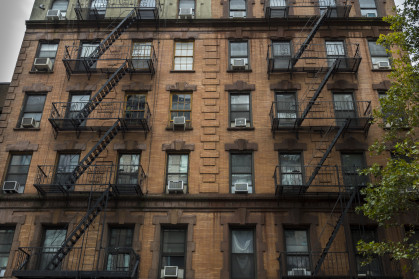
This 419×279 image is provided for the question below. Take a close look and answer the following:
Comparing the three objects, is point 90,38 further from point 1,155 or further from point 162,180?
point 162,180

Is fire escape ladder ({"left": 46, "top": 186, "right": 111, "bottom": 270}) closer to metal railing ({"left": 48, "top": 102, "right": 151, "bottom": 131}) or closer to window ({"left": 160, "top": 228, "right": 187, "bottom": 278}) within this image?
window ({"left": 160, "top": 228, "right": 187, "bottom": 278})

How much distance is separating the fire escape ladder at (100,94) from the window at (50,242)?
5.04 meters

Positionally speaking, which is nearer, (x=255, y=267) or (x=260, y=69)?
(x=255, y=267)

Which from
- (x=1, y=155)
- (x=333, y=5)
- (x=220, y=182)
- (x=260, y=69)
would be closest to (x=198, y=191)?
(x=220, y=182)

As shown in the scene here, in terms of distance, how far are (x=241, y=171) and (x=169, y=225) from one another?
4168 millimetres

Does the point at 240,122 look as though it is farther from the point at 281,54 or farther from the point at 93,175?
the point at 93,175

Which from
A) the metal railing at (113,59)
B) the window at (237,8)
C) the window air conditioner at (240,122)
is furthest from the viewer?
the window at (237,8)

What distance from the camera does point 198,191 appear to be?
20.3 meters

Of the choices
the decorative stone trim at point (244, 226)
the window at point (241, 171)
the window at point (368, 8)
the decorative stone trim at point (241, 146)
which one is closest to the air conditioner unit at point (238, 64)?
the decorative stone trim at point (241, 146)

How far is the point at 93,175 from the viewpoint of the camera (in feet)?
67.9

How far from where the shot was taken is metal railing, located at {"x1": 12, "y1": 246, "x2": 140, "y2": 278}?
18453 mm

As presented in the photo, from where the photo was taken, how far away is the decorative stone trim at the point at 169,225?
726 inches

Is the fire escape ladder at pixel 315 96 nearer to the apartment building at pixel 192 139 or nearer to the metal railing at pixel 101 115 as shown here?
the apartment building at pixel 192 139

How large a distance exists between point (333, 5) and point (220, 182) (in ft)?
42.7
